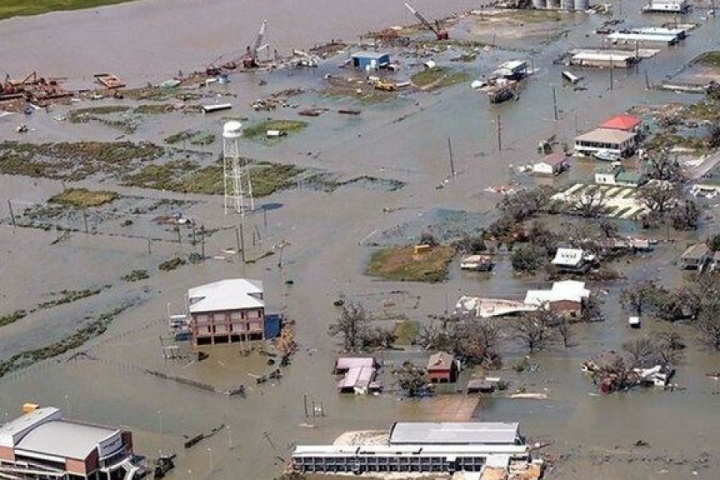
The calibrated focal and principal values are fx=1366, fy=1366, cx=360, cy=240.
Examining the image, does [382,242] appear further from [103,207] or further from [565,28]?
[565,28]

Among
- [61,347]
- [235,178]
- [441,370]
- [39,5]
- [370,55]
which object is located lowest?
[61,347]

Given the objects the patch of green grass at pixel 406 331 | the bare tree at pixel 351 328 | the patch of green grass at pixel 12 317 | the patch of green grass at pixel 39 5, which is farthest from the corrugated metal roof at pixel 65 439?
the patch of green grass at pixel 39 5

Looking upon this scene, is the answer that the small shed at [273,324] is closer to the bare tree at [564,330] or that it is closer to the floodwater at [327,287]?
the floodwater at [327,287]

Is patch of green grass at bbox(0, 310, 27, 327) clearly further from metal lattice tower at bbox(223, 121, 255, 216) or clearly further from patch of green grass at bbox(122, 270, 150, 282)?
metal lattice tower at bbox(223, 121, 255, 216)

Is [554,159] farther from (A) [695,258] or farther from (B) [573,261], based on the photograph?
(A) [695,258]

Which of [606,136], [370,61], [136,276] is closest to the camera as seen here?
[136,276]

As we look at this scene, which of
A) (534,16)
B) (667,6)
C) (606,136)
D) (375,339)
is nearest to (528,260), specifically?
(375,339)
